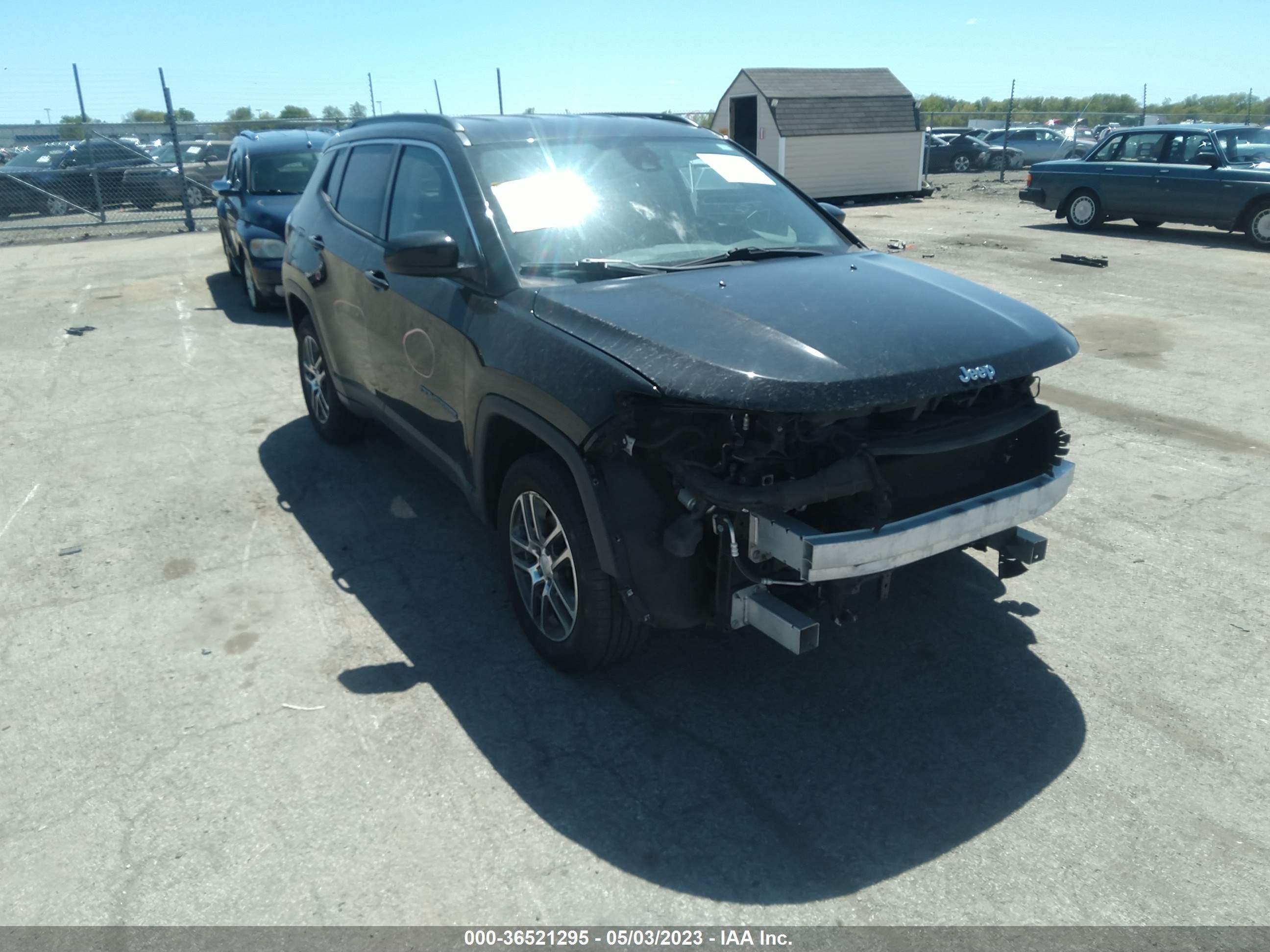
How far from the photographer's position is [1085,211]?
1596 centimetres

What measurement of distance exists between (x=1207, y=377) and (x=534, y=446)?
19.7 ft

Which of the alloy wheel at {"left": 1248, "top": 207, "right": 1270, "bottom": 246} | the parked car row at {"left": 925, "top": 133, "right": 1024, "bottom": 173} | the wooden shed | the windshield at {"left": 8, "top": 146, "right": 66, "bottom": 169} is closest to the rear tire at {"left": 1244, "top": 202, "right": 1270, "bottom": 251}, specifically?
the alloy wheel at {"left": 1248, "top": 207, "right": 1270, "bottom": 246}

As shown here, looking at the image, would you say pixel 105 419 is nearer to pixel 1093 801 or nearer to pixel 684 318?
pixel 684 318

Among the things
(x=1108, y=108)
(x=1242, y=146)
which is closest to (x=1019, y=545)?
(x=1242, y=146)

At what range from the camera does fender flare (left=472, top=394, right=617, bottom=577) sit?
122 inches

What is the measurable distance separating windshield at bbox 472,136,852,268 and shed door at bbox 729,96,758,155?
66.3 feet

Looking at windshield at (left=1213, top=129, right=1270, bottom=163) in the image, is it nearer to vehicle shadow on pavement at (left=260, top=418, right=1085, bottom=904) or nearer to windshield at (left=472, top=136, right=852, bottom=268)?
windshield at (left=472, top=136, right=852, bottom=268)

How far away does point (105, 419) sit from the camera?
7.02 m

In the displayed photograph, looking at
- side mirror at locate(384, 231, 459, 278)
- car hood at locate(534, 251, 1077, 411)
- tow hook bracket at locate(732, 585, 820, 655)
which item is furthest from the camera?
side mirror at locate(384, 231, 459, 278)

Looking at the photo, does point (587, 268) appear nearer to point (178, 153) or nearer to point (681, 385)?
point (681, 385)

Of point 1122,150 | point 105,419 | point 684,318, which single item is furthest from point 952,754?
point 1122,150

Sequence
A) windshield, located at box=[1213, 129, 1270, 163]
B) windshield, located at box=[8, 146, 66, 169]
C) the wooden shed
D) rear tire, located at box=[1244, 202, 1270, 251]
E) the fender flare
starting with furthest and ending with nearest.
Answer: the wooden shed
windshield, located at box=[8, 146, 66, 169]
windshield, located at box=[1213, 129, 1270, 163]
rear tire, located at box=[1244, 202, 1270, 251]
the fender flare

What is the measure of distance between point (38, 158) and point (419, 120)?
23503mm

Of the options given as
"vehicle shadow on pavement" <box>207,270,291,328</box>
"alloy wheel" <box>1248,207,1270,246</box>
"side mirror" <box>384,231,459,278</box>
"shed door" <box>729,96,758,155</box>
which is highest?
"shed door" <box>729,96,758,155</box>
